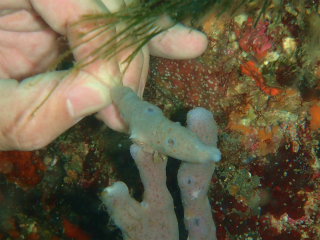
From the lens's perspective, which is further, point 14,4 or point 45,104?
point 14,4

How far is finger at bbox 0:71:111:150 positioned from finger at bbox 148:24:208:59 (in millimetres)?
1041

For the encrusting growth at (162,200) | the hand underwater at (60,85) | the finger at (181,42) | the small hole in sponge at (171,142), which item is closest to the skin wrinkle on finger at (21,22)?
the hand underwater at (60,85)

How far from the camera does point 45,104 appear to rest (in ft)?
5.87

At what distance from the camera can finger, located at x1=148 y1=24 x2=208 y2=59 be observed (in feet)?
8.03

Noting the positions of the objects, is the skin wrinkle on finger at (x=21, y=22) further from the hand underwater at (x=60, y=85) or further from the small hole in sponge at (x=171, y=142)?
the small hole in sponge at (x=171, y=142)

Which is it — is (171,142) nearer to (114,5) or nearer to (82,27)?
(82,27)

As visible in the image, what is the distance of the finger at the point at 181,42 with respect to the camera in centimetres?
245

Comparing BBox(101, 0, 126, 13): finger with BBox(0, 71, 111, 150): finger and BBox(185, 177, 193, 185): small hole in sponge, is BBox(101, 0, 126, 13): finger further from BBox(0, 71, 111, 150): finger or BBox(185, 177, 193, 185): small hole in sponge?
BBox(185, 177, 193, 185): small hole in sponge

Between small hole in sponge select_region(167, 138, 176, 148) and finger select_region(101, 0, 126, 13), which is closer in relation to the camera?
small hole in sponge select_region(167, 138, 176, 148)

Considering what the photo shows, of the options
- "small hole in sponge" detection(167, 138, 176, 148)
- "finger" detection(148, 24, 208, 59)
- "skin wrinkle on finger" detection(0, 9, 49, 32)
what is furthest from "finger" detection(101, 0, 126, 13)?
"small hole in sponge" detection(167, 138, 176, 148)

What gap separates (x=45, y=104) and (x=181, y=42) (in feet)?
5.08

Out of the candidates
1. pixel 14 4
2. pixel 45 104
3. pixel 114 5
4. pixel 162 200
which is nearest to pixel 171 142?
pixel 162 200

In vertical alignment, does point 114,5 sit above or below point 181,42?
above

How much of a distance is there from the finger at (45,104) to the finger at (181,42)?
1041 millimetres
